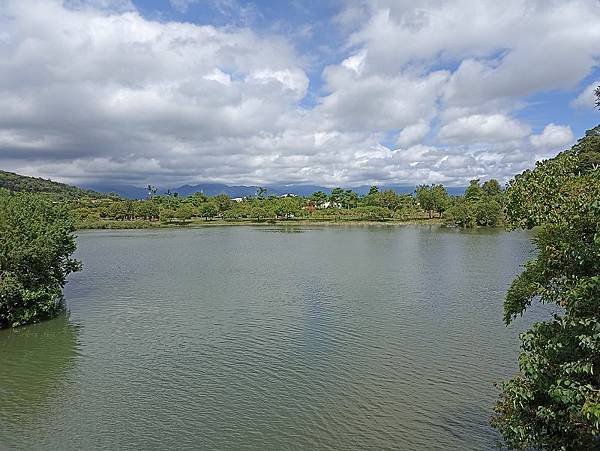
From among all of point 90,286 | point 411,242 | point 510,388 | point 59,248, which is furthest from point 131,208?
point 510,388

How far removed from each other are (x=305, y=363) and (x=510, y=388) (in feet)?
40.0

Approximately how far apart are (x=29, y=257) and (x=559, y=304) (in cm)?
2521

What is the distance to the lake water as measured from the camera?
1511 centimetres

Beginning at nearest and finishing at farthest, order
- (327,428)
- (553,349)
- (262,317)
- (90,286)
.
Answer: (553,349) → (327,428) → (262,317) → (90,286)

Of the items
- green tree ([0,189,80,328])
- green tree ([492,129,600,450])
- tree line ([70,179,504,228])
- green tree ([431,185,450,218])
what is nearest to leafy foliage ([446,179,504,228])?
tree line ([70,179,504,228])


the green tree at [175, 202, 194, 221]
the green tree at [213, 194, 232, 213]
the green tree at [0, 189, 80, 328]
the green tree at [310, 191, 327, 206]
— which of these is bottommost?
the green tree at [0, 189, 80, 328]

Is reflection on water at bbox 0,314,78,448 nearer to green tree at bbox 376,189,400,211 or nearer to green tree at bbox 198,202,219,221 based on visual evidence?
green tree at bbox 198,202,219,221

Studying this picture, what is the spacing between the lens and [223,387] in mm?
18453

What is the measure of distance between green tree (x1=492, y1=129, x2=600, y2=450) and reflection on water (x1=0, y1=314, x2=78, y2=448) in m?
14.1

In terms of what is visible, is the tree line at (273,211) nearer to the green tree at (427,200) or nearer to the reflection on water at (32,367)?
the green tree at (427,200)

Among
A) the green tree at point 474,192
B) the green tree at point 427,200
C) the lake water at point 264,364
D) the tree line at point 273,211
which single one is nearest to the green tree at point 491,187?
the tree line at point 273,211

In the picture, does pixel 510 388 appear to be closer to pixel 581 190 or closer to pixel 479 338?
pixel 581 190

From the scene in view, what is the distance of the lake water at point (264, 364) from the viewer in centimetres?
1511

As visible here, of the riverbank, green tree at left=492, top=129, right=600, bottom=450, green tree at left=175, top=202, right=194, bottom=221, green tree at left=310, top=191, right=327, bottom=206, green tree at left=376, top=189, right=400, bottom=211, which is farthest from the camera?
green tree at left=310, top=191, right=327, bottom=206
